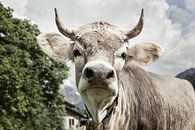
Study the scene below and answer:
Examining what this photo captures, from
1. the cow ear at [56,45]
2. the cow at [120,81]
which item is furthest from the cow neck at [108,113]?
the cow ear at [56,45]

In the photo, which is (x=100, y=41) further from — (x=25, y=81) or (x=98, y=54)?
(x=25, y=81)

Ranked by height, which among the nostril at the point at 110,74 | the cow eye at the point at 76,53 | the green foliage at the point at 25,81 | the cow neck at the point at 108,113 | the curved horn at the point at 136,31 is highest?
the green foliage at the point at 25,81

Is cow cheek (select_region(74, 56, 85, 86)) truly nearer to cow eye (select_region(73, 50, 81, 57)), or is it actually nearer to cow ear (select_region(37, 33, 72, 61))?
cow eye (select_region(73, 50, 81, 57))

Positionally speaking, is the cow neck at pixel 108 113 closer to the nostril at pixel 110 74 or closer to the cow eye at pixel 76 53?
the cow eye at pixel 76 53

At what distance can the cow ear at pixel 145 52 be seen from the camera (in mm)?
7254

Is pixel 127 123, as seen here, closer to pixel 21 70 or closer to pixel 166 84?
pixel 166 84

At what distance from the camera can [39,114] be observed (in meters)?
44.2

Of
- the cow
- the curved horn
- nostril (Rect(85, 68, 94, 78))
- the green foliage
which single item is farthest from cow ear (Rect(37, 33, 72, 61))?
the green foliage

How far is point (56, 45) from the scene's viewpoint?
24.4 ft

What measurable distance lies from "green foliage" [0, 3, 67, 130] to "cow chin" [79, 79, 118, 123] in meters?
31.6

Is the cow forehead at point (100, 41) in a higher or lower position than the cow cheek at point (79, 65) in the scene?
higher

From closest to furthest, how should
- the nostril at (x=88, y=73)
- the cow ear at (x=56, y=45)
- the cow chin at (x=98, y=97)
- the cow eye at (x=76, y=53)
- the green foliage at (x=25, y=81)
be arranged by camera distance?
1. the nostril at (x=88, y=73)
2. the cow chin at (x=98, y=97)
3. the cow eye at (x=76, y=53)
4. the cow ear at (x=56, y=45)
5. the green foliage at (x=25, y=81)

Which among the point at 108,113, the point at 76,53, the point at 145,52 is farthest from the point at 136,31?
the point at 108,113

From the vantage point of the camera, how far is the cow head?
18.6ft
